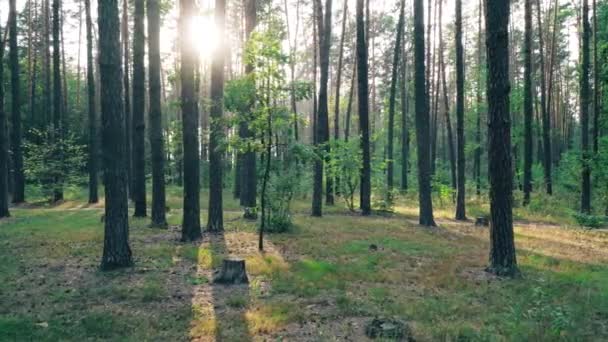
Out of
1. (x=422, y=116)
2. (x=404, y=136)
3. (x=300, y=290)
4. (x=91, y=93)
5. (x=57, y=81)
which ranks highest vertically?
(x=57, y=81)

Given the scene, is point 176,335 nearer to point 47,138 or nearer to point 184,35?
point 184,35

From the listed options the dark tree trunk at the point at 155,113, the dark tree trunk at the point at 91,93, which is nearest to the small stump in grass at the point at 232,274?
the dark tree trunk at the point at 155,113

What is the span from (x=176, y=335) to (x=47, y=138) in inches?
1008

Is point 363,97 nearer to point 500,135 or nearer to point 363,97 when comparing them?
point 363,97

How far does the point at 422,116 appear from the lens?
1644 cm

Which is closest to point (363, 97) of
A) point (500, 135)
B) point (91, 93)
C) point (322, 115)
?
point (322, 115)

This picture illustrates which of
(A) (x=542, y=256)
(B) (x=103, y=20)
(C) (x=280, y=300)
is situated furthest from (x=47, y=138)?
(A) (x=542, y=256)

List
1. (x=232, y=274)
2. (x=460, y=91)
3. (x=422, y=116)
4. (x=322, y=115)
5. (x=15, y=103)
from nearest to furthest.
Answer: (x=232, y=274)
(x=422, y=116)
(x=460, y=91)
(x=322, y=115)
(x=15, y=103)

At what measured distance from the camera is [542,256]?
426 inches

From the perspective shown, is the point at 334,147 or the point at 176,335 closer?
the point at 176,335

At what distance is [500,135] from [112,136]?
313 inches

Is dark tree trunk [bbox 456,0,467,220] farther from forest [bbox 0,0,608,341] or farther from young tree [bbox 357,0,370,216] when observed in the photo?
young tree [bbox 357,0,370,216]

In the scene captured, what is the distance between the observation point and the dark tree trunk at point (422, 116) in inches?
635

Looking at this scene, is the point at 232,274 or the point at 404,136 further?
the point at 404,136
